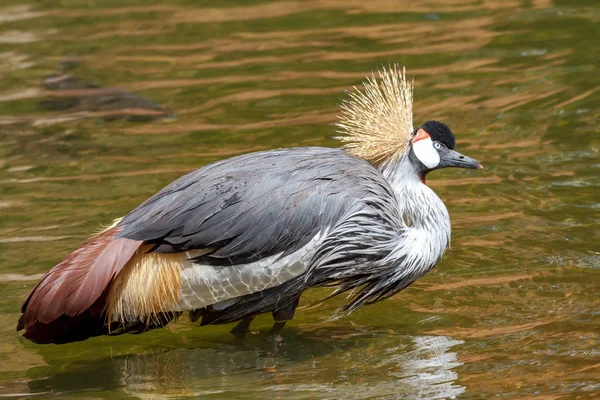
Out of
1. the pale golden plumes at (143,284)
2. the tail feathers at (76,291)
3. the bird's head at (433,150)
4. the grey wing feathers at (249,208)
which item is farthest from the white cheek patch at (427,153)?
the tail feathers at (76,291)

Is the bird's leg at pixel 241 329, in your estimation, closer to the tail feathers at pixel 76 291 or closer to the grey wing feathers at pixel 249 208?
the grey wing feathers at pixel 249 208

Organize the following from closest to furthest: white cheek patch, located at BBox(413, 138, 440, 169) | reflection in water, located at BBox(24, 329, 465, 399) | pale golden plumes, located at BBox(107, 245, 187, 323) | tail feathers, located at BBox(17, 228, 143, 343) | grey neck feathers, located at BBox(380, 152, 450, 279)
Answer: reflection in water, located at BBox(24, 329, 465, 399)
tail feathers, located at BBox(17, 228, 143, 343)
pale golden plumes, located at BBox(107, 245, 187, 323)
grey neck feathers, located at BBox(380, 152, 450, 279)
white cheek patch, located at BBox(413, 138, 440, 169)

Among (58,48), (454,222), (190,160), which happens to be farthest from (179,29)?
(454,222)

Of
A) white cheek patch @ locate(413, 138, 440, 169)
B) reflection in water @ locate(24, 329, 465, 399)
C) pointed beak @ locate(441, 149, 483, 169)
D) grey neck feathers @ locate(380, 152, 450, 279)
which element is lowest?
reflection in water @ locate(24, 329, 465, 399)

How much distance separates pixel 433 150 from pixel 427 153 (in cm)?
4

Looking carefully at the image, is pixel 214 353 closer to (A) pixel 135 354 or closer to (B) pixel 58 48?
(A) pixel 135 354

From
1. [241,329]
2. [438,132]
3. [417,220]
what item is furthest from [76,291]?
[438,132]

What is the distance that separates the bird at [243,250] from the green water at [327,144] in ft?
0.90

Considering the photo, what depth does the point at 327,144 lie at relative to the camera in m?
7.92

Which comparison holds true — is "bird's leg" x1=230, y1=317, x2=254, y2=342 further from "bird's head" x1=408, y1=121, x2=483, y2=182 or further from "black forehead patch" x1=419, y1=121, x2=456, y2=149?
"black forehead patch" x1=419, y1=121, x2=456, y2=149

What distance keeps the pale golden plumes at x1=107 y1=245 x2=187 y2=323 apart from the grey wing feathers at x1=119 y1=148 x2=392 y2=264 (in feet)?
0.30

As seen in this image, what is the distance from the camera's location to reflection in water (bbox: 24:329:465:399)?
4.81 m

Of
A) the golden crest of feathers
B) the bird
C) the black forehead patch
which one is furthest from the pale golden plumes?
the black forehead patch

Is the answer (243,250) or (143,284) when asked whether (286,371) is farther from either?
(143,284)
